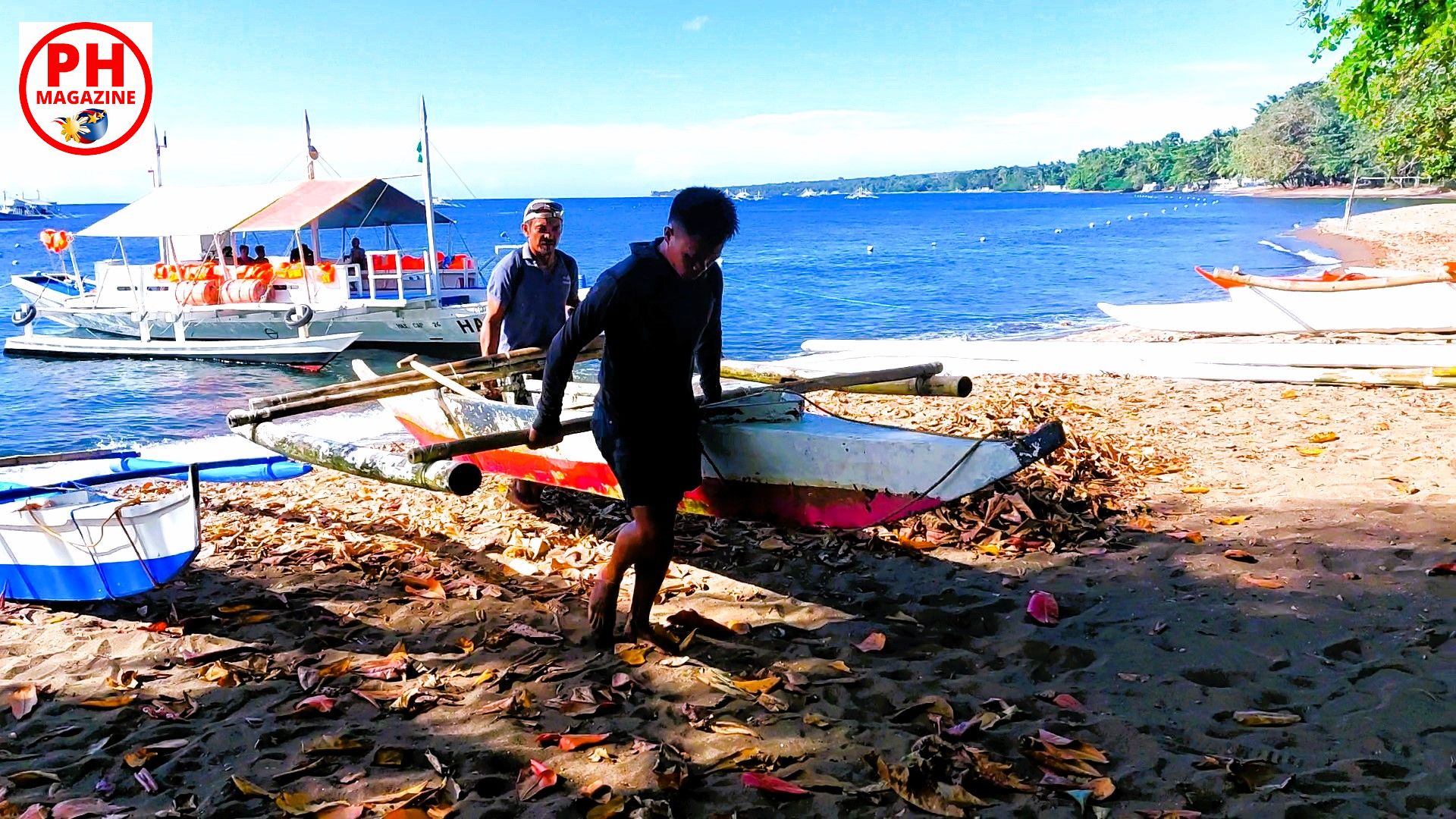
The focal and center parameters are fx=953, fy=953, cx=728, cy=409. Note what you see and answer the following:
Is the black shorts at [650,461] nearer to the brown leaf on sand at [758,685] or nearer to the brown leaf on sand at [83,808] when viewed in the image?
the brown leaf on sand at [758,685]

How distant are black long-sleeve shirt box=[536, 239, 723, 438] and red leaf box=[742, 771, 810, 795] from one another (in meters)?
1.41

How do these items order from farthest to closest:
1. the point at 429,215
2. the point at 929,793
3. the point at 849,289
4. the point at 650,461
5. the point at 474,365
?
the point at 849,289
the point at 429,215
the point at 474,365
the point at 650,461
the point at 929,793

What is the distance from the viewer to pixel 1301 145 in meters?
118

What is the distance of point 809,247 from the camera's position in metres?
67.8

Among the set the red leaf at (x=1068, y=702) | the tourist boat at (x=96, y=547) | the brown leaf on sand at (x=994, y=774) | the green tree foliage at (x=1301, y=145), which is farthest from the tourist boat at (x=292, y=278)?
the green tree foliage at (x=1301, y=145)

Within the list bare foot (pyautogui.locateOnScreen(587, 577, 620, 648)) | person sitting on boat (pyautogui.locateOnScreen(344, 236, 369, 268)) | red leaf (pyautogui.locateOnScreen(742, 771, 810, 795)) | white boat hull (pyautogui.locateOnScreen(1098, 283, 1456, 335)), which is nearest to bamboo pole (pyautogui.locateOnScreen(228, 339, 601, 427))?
bare foot (pyautogui.locateOnScreen(587, 577, 620, 648))

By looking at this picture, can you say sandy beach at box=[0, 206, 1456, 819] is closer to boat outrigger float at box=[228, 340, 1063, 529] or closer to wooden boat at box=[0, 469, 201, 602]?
wooden boat at box=[0, 469, 201, 602]

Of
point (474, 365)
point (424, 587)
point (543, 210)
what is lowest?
point (424, 587)

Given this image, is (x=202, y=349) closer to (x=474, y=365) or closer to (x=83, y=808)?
(x=474, y=365)

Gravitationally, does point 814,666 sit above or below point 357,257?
below

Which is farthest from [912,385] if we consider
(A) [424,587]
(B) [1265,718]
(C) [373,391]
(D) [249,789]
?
(D) [249,789]

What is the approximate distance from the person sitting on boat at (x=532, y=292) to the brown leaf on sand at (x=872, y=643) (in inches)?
113

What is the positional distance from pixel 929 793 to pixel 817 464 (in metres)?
2.00

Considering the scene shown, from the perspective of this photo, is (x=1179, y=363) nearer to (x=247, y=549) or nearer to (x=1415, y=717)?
(x=1415, y=717)
